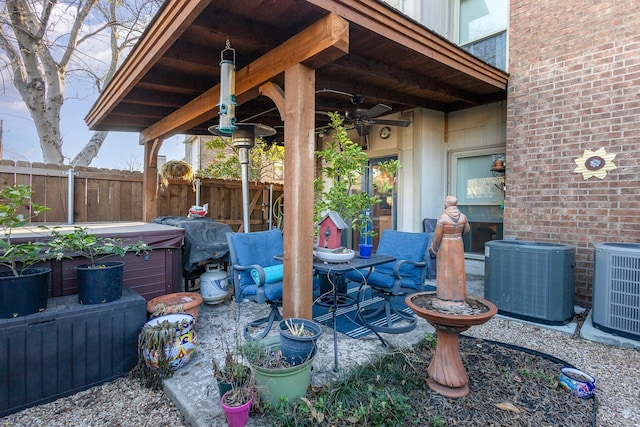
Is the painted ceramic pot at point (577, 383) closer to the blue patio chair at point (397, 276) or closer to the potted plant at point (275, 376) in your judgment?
the blue patio chair at point (397, 276)

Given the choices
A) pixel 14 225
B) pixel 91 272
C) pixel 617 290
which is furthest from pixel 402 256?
pixel 14 225

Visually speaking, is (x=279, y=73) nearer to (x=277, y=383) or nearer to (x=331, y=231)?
(x=331, y=231)

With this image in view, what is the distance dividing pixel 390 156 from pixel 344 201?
9.11 feet

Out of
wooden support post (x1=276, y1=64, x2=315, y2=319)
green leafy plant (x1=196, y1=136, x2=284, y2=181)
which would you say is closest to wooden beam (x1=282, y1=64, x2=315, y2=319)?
wooden support post (x1=276, y1=64, x2=315, y2=319)

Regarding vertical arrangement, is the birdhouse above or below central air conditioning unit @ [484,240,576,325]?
above

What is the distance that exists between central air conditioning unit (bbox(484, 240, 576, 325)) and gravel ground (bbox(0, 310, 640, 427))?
483mm

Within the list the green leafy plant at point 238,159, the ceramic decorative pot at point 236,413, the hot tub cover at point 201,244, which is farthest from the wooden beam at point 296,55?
the green leafy plant at point 238,159

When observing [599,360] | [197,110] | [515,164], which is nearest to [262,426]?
[599,360]

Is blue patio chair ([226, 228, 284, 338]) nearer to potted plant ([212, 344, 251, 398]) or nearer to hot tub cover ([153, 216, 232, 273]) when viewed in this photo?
potted plant ([212, 344, 251, 398])

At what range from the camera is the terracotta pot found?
2.56m

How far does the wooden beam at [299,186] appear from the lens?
7.88ft

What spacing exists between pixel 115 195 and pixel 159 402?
14.9 ft

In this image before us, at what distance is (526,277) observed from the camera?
10.4 feet

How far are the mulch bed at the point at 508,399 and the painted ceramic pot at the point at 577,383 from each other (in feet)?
0.11
